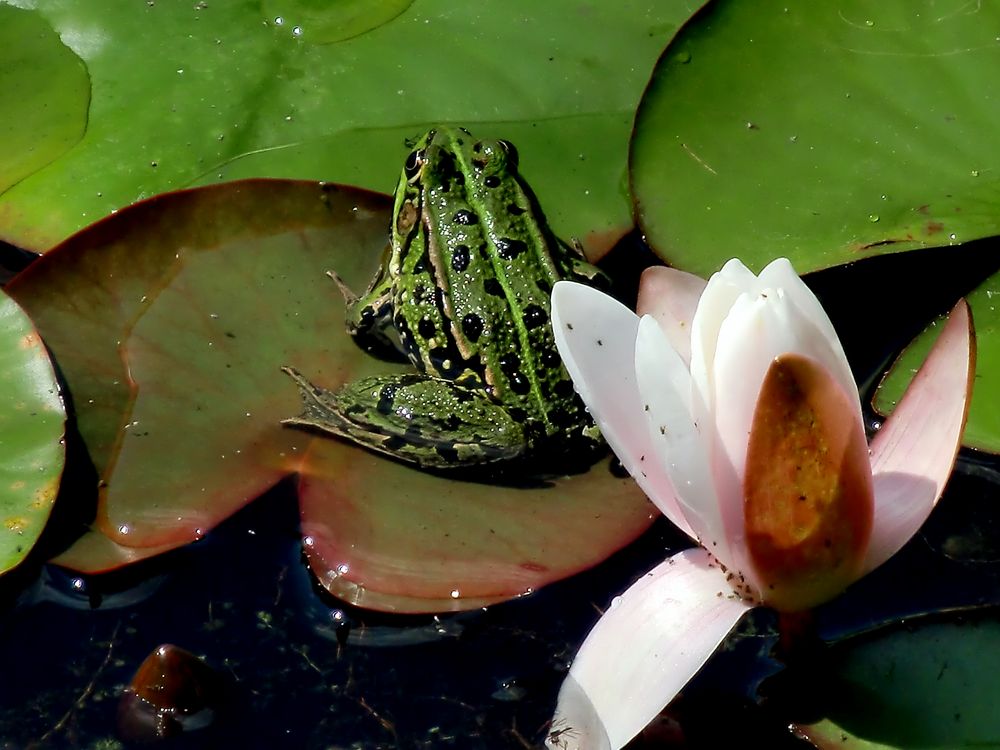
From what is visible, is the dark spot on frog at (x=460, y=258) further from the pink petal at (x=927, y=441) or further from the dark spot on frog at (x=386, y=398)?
the pink petal at (x=927, y=441)

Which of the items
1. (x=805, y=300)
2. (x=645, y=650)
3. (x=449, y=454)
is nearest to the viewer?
(x=805, y=300)

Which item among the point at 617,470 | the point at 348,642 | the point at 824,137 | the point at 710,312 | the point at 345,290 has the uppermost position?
the point at 710,312

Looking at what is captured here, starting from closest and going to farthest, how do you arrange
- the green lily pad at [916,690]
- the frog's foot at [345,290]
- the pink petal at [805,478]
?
the pink petal at [805,478]
the green lily pad at [916,690]
the frog's foot at [345,290]

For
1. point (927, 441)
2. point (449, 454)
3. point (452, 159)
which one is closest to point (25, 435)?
point (449, 454)

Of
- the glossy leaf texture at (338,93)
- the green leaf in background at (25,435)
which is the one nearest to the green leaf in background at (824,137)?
the glossy leaf texture at (338,93)

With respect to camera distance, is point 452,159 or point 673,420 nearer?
point 673,420

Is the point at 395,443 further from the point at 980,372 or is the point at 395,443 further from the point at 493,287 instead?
the point at 980,372

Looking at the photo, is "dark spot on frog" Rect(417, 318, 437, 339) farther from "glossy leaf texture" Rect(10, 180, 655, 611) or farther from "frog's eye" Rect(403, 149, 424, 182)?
"frog's eye" Rect(403, 149, 424, 182)
